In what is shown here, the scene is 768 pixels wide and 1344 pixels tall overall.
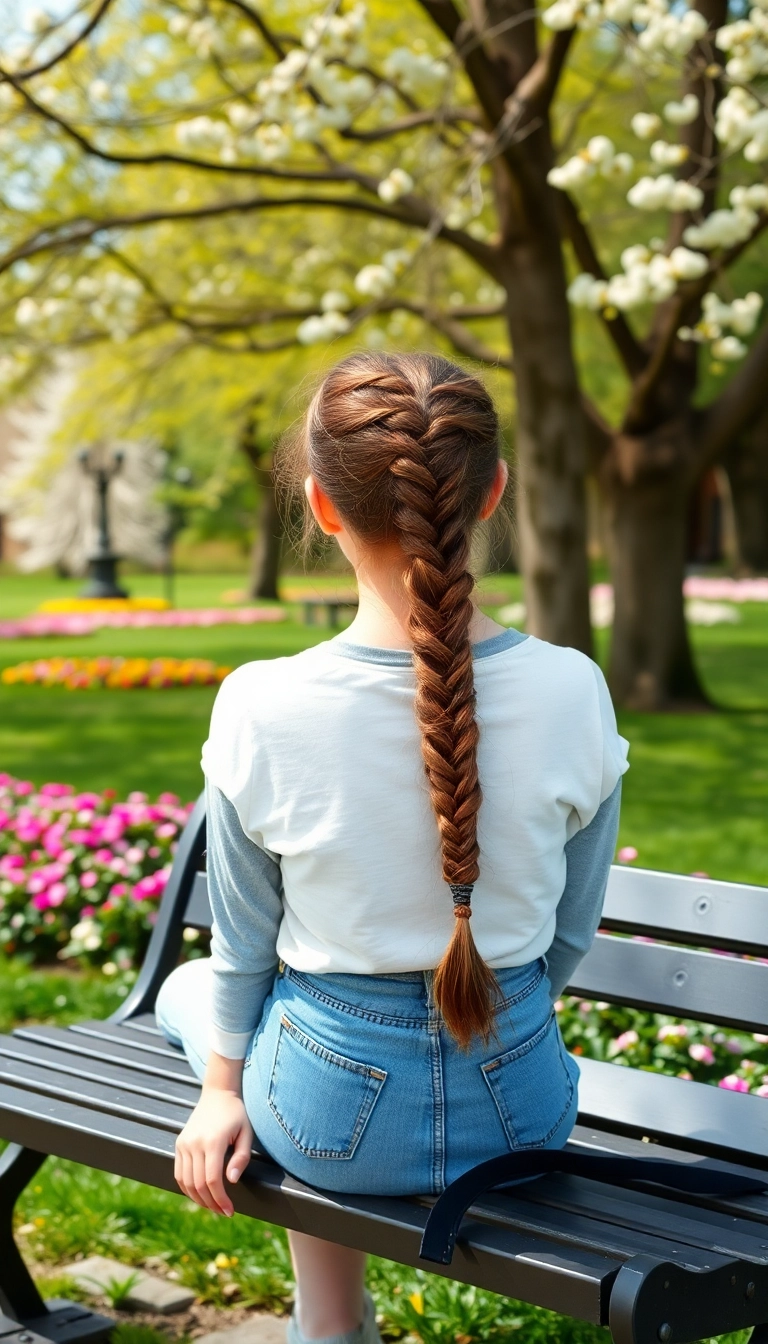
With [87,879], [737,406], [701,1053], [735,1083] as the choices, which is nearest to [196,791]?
[87,879]

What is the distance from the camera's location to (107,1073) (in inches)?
106

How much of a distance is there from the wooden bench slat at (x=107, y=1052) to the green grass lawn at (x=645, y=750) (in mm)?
916

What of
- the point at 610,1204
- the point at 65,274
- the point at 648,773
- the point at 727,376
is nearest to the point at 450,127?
the point at 65,274

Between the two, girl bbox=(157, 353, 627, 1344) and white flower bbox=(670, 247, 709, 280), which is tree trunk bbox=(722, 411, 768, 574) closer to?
white flower bbox=(670, 247, 709, 280)

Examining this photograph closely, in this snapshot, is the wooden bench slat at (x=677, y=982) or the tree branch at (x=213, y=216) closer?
the wooden bench slat at (x=677, y=982)

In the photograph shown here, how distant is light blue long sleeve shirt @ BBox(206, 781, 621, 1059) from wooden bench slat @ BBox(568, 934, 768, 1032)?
37 centimetres

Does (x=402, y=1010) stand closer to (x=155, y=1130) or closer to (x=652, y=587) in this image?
(x=155, y=1130)

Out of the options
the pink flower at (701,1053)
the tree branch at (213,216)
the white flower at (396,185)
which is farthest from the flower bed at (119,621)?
the pink flower at (701,1053)

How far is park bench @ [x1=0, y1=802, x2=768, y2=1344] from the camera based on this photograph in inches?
74.0

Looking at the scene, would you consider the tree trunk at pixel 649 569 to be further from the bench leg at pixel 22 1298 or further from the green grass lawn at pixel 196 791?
the bench leg at pixel 22 1298

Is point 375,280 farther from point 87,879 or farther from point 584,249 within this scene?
point 87,879

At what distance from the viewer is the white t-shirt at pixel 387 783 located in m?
2.01

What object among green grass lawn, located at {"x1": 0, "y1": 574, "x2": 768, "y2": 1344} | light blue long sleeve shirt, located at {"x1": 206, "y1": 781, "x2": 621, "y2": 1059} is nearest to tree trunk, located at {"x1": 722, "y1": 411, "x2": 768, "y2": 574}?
green grass lawn, located at {"x1": 0, "y1": 574, "x2": 768, "y2": 1344}

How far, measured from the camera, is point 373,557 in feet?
6.79
